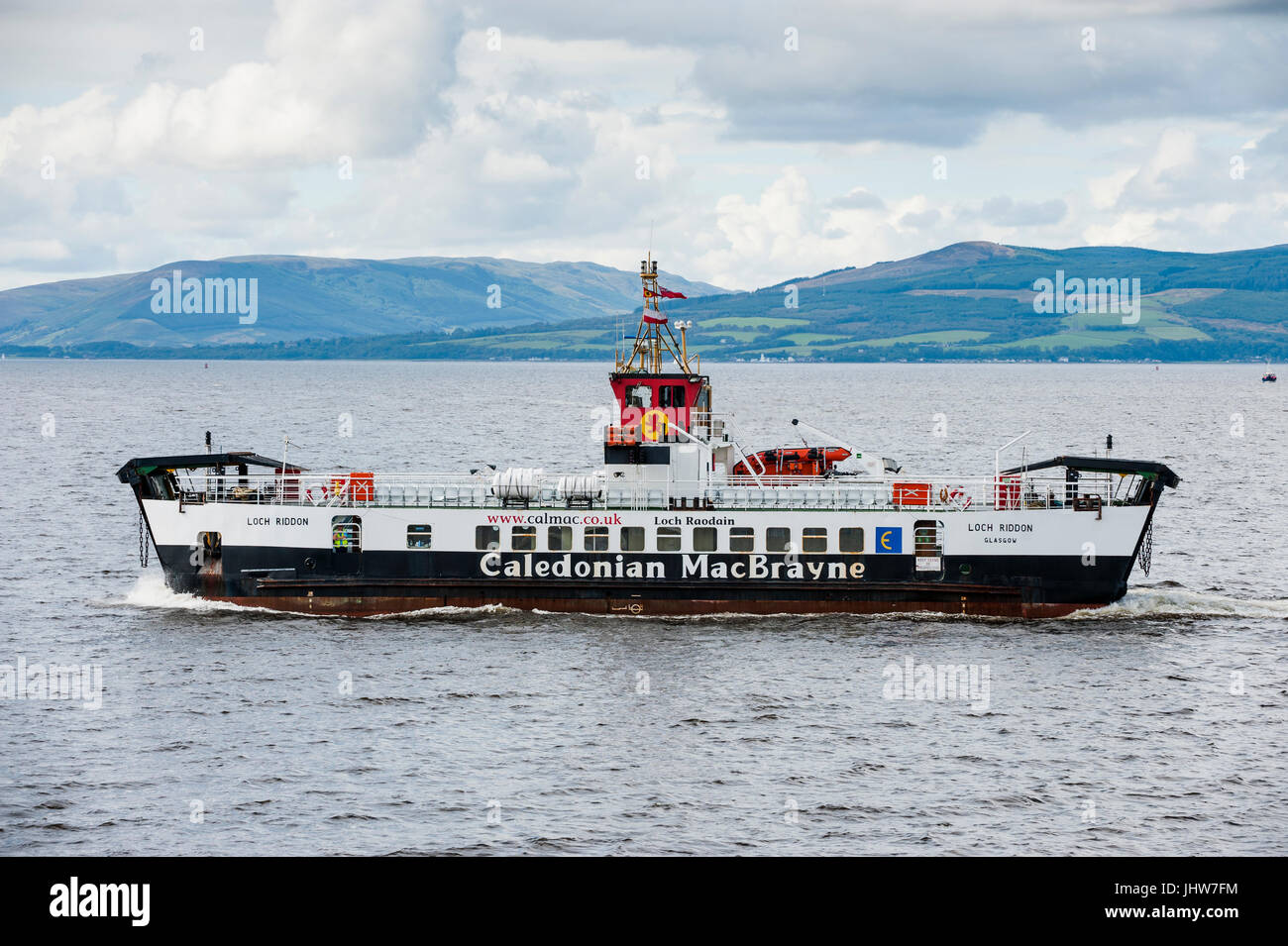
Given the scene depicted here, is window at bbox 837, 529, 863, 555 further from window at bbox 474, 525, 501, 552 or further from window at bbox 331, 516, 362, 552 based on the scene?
window at bbox 331, 516, 362, 552

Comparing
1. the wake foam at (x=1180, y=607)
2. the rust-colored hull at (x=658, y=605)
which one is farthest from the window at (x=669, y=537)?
the wake foam at (x=1180, y=607)

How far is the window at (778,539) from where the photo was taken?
164ft

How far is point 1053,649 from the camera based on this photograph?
4578 cm

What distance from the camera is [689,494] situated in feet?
169

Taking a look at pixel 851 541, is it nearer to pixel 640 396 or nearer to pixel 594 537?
pixel 594 537

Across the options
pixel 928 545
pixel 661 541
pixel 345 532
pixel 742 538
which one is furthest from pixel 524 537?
pixel 928 545

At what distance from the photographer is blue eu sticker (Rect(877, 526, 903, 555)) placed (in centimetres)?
4944

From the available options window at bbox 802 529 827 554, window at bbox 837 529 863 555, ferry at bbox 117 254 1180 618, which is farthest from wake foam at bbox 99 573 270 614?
window at bbox 837 529 863 555

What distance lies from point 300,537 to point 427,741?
614 inches

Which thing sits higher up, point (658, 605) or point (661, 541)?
point (661, 541)

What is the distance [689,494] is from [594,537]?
3849 mm

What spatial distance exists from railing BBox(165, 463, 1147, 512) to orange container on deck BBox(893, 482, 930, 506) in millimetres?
34
